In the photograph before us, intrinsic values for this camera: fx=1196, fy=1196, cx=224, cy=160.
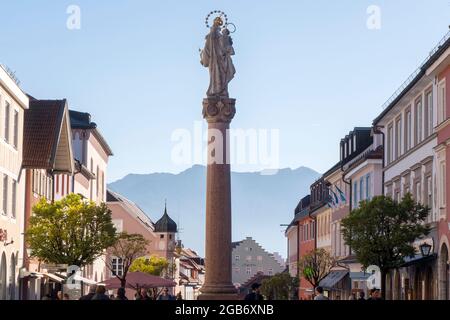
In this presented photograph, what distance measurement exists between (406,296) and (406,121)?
26.7 feet

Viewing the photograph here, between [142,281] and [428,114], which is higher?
[428,114]

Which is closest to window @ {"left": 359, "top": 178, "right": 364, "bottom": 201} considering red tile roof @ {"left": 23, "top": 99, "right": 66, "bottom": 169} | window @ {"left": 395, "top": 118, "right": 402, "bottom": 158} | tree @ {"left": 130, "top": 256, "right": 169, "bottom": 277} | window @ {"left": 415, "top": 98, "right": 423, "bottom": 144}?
window @ {"left": 395, "top": 118, "right": 402, "bottom": 158}

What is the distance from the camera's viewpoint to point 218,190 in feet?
124

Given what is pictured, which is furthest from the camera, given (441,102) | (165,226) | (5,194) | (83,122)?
(165,226)

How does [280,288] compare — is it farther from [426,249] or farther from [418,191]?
[426,249]

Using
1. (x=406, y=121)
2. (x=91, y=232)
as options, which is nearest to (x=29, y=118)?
(x=91, y=232)

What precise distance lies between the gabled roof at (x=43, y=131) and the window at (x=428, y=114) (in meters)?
17.2

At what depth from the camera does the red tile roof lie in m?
55.0

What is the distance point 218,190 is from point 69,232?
1575 cm

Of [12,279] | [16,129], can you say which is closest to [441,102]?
[16,129]

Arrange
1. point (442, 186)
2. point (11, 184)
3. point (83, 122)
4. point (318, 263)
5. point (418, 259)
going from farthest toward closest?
point (83, 122) → point (318, 263) → point (11, 184) → point (418, 259) → point (442, 186)
